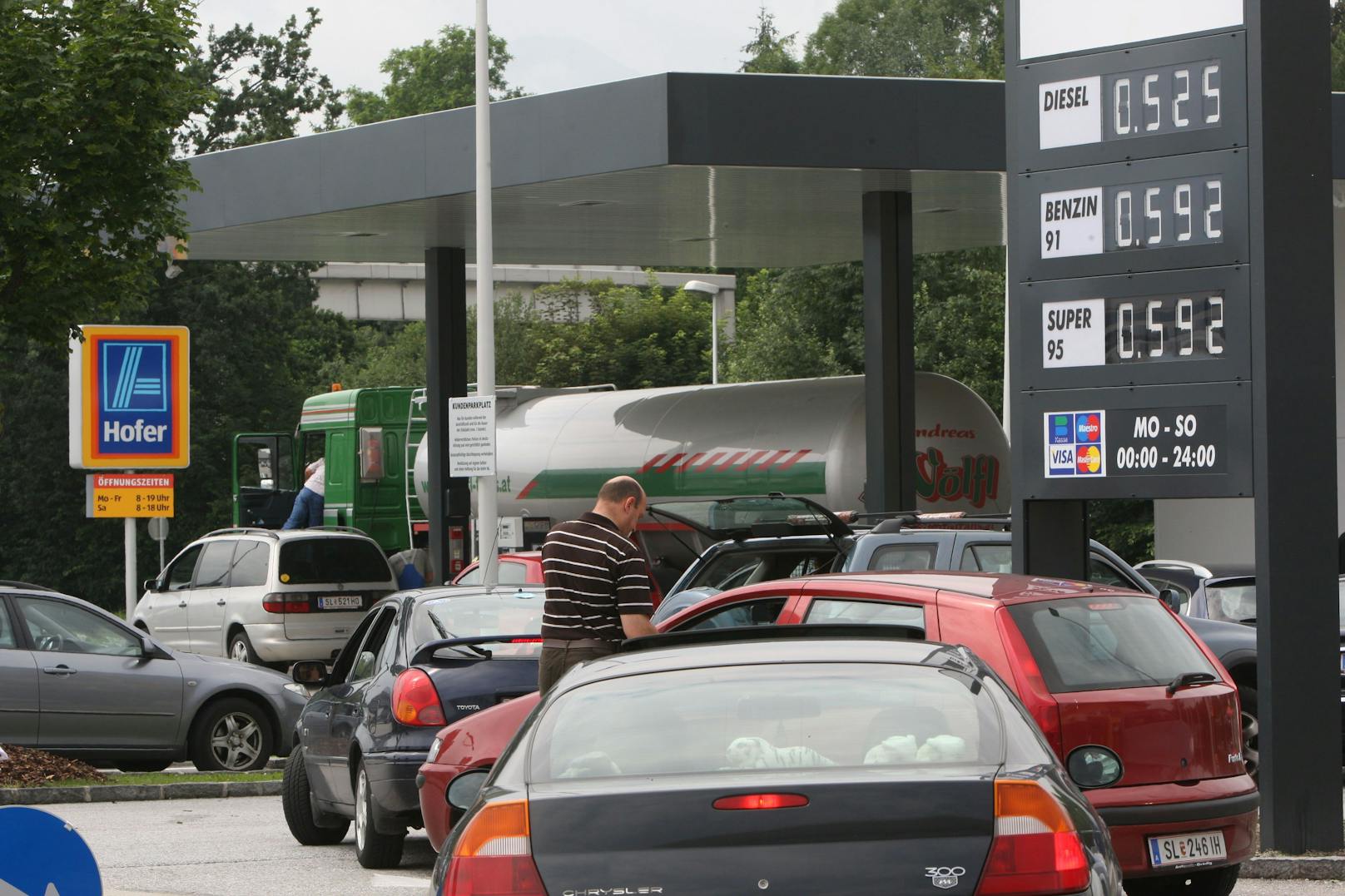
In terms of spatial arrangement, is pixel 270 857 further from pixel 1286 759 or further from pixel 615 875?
pixel 615 875

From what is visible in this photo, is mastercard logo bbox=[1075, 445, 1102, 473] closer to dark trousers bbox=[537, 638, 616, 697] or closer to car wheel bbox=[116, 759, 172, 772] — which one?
dark trousers bbox=[537, 638, 616, 697]

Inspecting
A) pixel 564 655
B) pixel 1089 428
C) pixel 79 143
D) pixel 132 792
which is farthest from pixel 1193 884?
pixel 79 143

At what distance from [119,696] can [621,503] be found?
7.03 metres

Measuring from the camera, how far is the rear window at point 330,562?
23.5 m

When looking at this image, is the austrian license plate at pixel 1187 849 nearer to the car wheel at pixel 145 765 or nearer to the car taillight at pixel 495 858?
the car taillight at pixel 495 858

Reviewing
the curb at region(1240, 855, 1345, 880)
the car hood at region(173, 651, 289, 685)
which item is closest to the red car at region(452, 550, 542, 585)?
the car hood at region(173, 651, 289, 685)

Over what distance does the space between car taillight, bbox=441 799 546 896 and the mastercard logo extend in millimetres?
6774

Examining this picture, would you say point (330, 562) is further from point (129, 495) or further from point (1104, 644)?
point (1104, 644)

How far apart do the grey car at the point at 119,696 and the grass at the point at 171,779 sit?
0.28 metres

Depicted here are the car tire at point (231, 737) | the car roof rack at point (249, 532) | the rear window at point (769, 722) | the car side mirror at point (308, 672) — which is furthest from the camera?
the car roof rack at point (249, 532)

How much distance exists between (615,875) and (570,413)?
22.8 m

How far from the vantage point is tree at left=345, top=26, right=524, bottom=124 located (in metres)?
83.2

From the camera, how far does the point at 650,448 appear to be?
25109 mm

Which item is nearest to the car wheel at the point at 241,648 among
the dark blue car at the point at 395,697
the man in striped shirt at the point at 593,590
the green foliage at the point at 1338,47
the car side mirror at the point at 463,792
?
the dark blue car at the point at 395,697
